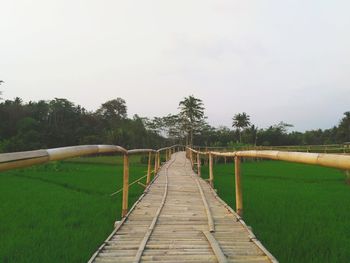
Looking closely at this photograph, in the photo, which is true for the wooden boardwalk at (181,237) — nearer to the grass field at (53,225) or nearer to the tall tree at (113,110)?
the grass field at (53,225)

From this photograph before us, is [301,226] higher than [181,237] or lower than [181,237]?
lower

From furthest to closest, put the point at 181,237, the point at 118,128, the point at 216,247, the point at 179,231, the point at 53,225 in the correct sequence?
the point at 118,128 < the point at 53,225 < the point at 179,231 < the point at 181,237 < the point at 216,247

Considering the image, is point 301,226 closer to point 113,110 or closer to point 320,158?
point 320,158

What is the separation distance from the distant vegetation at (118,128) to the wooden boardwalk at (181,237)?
33.4 metres

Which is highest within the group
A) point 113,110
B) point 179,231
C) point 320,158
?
point 113,110

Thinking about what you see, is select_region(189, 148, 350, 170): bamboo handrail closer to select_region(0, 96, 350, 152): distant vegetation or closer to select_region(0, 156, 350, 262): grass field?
select_region(0, 156, 350, 262): grass field

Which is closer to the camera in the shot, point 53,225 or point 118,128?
point 53,225

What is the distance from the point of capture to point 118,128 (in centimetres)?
5509

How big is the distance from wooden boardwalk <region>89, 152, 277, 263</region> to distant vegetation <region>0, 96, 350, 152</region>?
33411mm

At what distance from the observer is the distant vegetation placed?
46.4m

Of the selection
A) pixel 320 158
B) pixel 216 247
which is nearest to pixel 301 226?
pixel 216 247

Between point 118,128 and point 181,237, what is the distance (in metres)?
52.5

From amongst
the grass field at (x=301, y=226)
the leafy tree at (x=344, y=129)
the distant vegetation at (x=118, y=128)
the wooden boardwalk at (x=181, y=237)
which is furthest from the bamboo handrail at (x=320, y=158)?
the leafy tree at (x=344, y=129)

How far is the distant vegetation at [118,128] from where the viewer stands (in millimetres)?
46406
